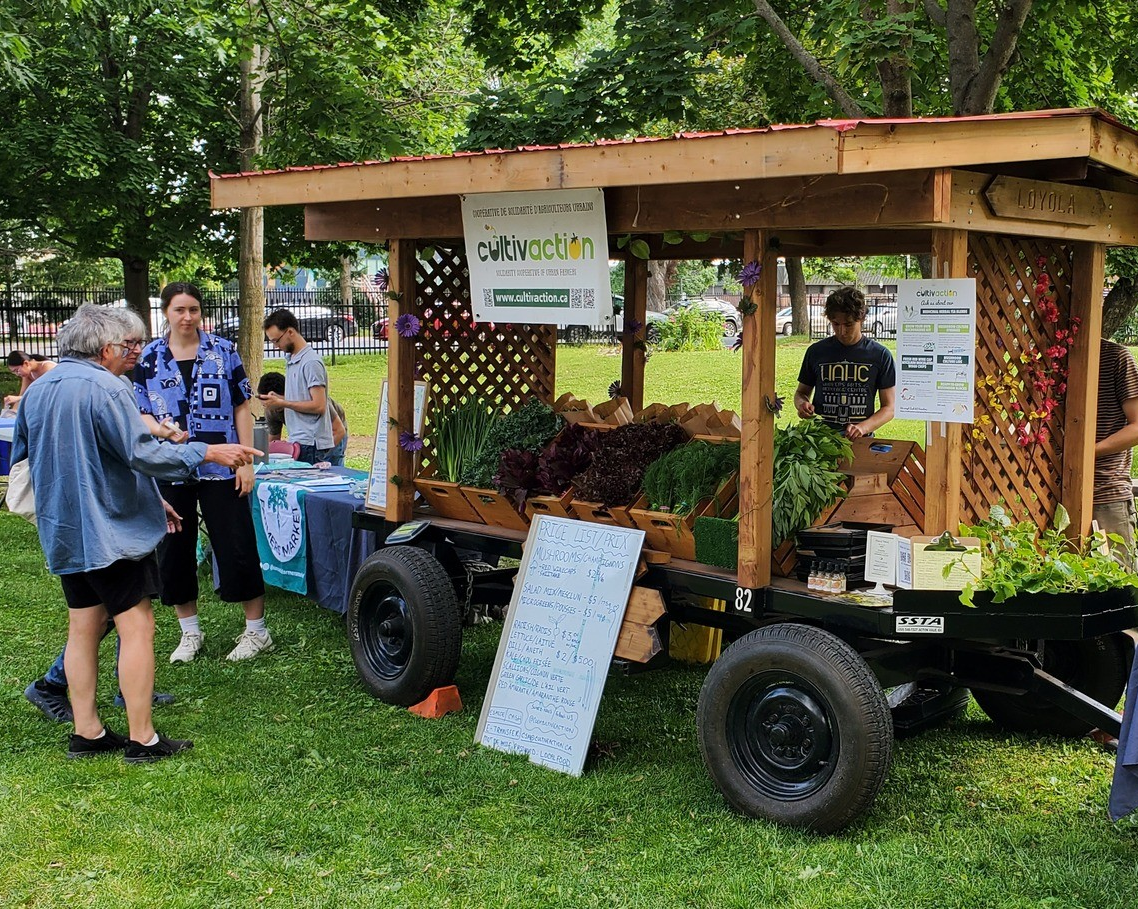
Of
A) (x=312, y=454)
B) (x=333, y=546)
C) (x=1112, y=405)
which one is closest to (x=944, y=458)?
(x=1112, y=405)

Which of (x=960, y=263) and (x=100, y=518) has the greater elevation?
(x=960, y=263)

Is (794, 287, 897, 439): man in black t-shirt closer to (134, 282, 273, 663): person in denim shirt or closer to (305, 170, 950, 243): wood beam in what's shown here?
(305, 170, 950, 243): wood beam

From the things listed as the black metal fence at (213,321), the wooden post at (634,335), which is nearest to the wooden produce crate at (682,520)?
the wooden post at (634,335)

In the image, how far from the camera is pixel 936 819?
14.3 ft

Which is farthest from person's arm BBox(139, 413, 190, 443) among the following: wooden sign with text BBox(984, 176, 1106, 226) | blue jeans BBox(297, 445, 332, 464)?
wooden sign with text BBox(984, 176, 1106, 226)

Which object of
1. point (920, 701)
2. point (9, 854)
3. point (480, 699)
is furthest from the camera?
point (480, 699)

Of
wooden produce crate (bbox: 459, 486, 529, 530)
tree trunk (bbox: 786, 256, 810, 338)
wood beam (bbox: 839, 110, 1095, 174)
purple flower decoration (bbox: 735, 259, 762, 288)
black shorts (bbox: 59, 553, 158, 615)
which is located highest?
tree trunk (bbox: 786, 256, 810, 338)

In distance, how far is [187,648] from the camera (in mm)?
6492

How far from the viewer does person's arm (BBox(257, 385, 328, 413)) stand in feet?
26.6

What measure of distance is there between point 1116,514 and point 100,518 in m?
4.25

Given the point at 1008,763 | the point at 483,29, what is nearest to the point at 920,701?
the point at 1008,763

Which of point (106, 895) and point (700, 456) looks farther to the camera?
point (700, 456)

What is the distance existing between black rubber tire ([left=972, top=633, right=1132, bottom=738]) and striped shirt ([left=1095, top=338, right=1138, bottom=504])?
764 millimetres

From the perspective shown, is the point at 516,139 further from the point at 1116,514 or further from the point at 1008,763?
Result: the point at 1008,763
